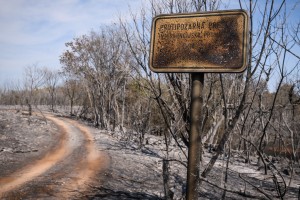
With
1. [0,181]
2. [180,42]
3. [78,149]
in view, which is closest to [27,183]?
[0,181]

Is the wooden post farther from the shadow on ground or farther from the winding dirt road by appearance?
the winding dirt road

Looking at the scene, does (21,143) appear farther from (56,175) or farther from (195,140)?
(195,140)

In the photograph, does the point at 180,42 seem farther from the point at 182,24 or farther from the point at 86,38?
the point at 86,38

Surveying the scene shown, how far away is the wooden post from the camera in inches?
117

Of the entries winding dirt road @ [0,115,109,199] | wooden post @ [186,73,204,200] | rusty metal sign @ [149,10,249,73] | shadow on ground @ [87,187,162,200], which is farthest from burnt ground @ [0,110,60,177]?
rusty metal sign @ [149,10,249,73]

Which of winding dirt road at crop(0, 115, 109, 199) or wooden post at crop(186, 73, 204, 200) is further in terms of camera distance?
winding dirt road at crop(0, 115, 109, 199)

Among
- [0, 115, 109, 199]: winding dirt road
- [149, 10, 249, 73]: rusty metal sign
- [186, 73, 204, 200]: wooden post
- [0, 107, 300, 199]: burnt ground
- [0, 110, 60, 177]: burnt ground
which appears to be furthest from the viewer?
[0, 110, 60, 177]: burnt ground

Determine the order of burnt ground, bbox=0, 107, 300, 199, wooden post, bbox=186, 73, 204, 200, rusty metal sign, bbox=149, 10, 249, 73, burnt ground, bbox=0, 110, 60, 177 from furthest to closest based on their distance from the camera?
burnt ground, bbox=0, 110, 60, 177
burnt ground, bbox=0, 107, 300, 199
wooden post, bbox=186, 73, 204, 200
rusty metal sign, bbox=149, 10, 249, 73

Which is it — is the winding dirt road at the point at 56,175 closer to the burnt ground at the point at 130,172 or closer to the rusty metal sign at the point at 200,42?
the burnt ground at the point at 130,172

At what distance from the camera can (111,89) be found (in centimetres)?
3088

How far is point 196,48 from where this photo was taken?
2.94 m

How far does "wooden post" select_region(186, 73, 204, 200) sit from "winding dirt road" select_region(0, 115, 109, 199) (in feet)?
23.0

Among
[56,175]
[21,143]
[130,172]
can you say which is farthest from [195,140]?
[21,143]

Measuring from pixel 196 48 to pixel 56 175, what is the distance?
10.2 metres
